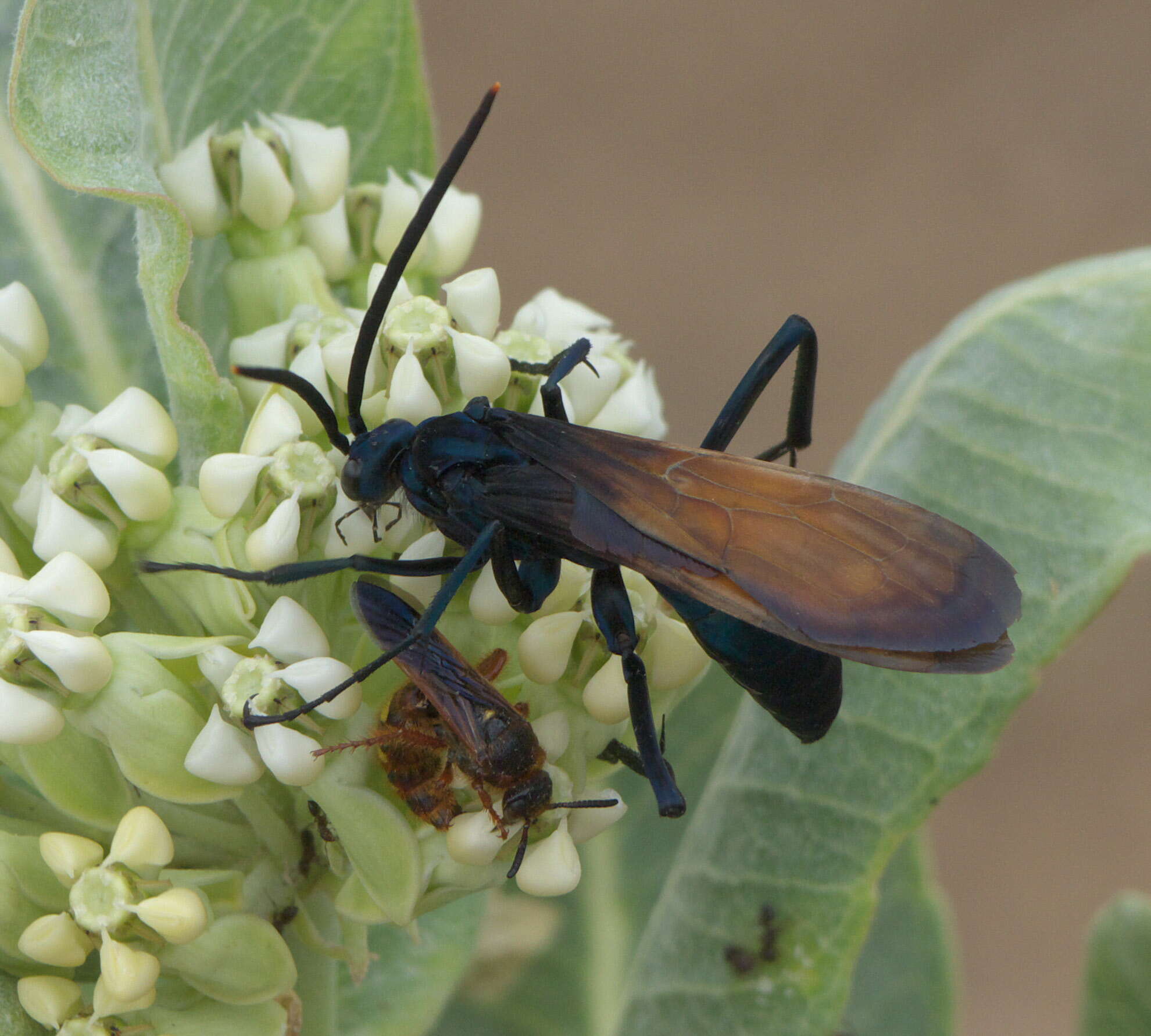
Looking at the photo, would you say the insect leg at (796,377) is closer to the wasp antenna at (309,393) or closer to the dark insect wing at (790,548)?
the dark insect wing at (790,548)

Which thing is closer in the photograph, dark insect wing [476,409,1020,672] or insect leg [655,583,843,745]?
dark insect wing [476,409,1020,672]

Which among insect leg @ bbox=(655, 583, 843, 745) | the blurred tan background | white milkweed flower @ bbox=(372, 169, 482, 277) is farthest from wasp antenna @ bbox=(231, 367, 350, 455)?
the blurred tan background

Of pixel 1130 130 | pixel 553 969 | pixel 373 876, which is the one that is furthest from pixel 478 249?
pixel 373 876

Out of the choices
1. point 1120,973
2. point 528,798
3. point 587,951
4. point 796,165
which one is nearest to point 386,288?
point 528,798

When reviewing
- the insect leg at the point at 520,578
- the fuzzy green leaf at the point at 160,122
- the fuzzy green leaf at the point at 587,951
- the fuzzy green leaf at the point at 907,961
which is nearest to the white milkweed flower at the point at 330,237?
the fuzzy green leaf at the point at 160,122

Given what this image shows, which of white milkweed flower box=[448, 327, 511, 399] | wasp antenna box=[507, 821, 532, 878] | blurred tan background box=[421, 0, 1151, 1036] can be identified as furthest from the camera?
blurred tan background box=[421, 0, 1151, 1036]

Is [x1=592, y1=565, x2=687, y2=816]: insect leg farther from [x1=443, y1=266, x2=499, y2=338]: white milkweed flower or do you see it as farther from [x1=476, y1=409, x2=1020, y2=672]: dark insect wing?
[x1=443, y1=266, x2=499, y2=338]: white milkweed flower
